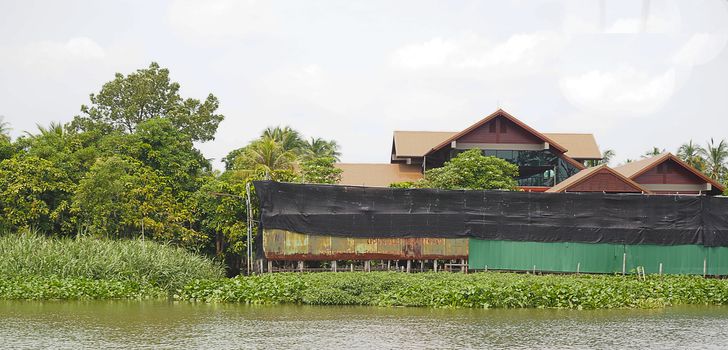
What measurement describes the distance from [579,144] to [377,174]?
10.1 metres

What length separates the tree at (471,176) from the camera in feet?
91.0

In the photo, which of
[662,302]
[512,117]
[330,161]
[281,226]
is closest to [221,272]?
[281,226]

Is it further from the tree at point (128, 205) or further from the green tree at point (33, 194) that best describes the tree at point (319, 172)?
the green tree at point (33, 194)

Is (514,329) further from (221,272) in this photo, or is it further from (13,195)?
(13,195)

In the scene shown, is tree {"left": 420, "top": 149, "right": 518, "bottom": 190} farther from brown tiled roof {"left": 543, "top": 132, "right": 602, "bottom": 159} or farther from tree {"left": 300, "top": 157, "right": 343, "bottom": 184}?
brown tiled roof {"left": 543, "top": 132, "right": 602, "bottom": 159}

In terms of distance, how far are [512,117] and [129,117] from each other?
17.1m

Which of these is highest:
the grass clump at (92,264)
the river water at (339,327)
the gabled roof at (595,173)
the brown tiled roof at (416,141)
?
the brown tiled roof at (416,141)

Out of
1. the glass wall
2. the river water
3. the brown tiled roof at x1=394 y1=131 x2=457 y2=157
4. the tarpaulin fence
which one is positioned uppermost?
the brown tiled roof at x1=394 y1=131 x2=457 y2=157

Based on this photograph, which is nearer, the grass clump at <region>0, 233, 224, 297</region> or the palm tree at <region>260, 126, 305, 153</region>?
the grass clump at <region>0, 233, 224, 297</region>

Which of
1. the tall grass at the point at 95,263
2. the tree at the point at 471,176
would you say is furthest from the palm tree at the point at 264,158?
the tall grass at the point at 95,263

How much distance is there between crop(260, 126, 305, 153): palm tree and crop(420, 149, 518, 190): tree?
14.4m

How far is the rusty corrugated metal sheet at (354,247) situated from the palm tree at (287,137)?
19380mm

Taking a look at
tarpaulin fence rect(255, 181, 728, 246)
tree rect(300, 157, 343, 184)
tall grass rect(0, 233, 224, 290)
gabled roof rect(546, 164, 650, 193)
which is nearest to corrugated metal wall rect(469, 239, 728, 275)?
tarpaulin fence rect(255, 181, 728, 246)

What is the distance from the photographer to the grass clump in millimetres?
19734
